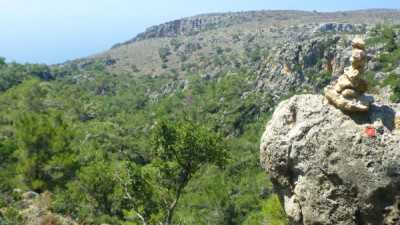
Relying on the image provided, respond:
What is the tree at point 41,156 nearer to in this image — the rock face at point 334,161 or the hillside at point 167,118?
the hillside at point 167,118

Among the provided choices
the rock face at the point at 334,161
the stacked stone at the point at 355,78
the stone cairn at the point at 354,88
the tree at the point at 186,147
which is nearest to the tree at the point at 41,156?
the tree at the point at 186,147

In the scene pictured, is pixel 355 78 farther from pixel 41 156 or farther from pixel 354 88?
pixel 41 156

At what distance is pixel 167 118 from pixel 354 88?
30310 millimetres

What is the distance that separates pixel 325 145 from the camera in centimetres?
883

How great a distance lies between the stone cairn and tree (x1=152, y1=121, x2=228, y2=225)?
6467mm

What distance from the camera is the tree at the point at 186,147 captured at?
14.7 metres

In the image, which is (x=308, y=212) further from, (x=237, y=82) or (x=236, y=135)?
(x=237, y=82)

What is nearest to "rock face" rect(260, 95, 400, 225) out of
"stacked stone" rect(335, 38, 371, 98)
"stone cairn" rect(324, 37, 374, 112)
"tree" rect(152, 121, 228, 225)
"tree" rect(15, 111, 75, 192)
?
"stone cairn" rect(324, 37, 374, 112)

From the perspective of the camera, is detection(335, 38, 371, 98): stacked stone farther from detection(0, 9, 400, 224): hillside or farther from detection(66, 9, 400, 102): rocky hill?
detection(66, 9, 400, 102): rocky hill

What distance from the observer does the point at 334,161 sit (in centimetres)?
870

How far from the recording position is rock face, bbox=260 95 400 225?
8.34 m

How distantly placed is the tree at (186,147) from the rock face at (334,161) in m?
5.27

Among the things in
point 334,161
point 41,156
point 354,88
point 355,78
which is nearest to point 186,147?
point 334,161

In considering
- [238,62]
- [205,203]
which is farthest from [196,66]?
[205,203]
